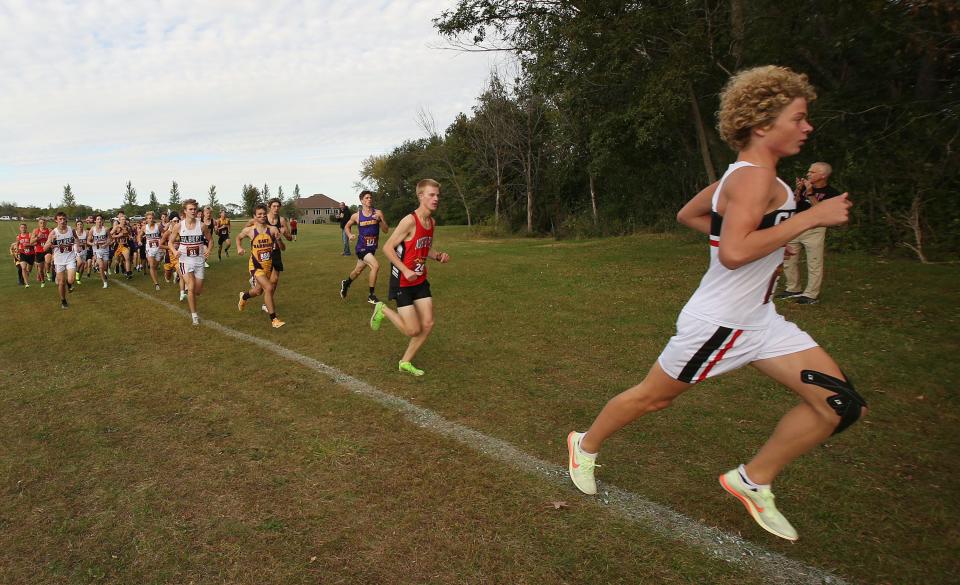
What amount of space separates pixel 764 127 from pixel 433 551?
2.70m

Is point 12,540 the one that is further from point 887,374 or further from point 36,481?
point 887,374

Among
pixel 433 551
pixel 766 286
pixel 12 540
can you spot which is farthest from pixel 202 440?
pixel 766 286

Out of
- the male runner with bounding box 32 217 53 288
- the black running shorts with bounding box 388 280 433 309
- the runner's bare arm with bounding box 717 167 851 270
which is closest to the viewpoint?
the runner's bare arm with bounding box 717 167 851 270

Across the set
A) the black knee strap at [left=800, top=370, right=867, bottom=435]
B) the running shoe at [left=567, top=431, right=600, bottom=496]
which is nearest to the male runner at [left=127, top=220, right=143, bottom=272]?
the running shoe at [left=567, top=431, right=600, bottom=496]

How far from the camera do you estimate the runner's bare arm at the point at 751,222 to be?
7.62 ft

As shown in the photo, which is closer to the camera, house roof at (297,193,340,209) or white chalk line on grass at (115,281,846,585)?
white chalk line on grass at (115,281,846,585)

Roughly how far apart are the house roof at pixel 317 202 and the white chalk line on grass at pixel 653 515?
159 meters

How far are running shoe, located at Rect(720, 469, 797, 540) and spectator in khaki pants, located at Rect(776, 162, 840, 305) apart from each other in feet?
17.0

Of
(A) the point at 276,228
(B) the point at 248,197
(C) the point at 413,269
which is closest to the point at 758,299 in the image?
(C) the point at 413,269

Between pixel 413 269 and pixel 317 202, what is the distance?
16303cm

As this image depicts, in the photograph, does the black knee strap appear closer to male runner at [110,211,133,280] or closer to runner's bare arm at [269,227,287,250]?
runner's bare arm at [269,227,287,250]

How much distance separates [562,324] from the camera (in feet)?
27.3

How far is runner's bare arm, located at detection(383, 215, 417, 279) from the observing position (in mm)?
5715

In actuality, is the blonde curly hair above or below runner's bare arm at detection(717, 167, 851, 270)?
above
